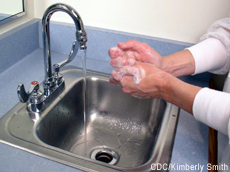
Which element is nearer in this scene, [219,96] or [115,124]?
[219,96]

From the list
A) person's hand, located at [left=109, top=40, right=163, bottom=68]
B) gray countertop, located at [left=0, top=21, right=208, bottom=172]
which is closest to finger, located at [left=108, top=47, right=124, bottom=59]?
person's hand, located at [left=109, top=40, right=163, bottom=68]

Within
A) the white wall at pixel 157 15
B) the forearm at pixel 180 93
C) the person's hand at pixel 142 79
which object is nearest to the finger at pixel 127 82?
the person's hand at pixel 142 79

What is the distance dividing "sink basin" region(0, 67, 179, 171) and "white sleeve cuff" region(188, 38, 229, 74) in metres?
0.19

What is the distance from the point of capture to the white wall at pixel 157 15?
0.94 metres

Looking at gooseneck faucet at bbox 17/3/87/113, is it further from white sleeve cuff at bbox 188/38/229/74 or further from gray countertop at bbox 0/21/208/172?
white sleeve cuff at bbox 188/38/229/74

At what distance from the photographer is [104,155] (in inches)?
36.0

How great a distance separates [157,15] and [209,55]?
0.28 meters

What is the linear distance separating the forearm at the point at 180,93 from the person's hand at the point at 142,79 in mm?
15

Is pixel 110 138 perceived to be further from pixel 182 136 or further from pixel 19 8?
pixel 19 8

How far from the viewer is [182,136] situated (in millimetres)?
750

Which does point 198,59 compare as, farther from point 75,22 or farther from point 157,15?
point 75,22

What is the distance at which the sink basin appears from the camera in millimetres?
695

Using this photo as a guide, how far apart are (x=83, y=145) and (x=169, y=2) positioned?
66 centimetres

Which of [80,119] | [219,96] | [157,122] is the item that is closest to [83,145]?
[80,119]
